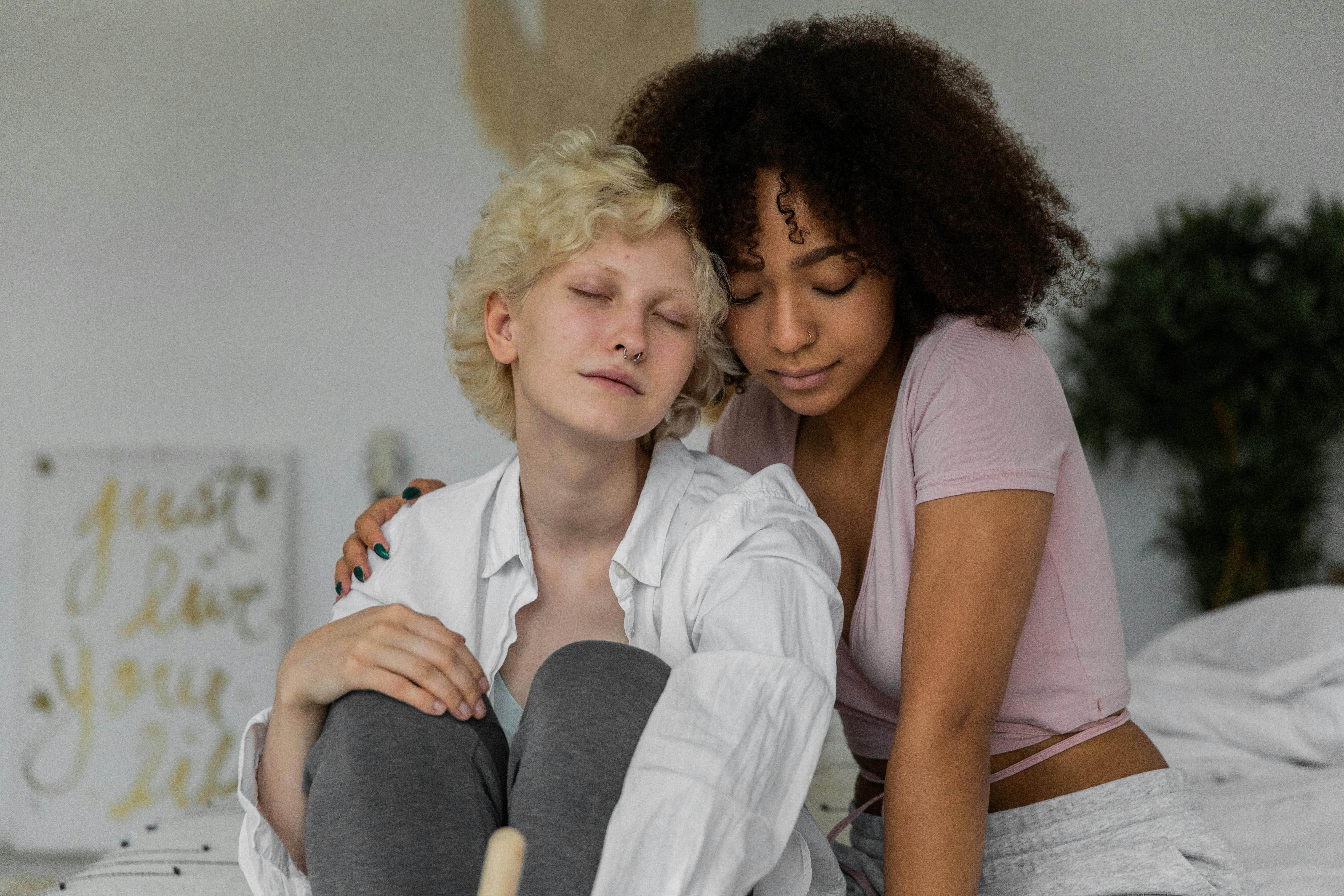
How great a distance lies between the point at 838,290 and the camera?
121cm

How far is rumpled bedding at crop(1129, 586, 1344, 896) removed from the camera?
1.56m

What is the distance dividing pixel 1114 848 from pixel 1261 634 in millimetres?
1664

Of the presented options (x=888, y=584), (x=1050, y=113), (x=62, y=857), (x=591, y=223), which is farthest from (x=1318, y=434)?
(x=62, y=857)

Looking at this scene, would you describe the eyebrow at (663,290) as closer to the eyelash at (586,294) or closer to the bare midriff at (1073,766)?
the eyelash at (586,294)

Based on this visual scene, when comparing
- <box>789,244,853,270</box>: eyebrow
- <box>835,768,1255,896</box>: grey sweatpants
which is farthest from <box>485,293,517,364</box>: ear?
<box>835,768,1255,896</box>: grey sweatpants

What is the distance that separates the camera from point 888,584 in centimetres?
120

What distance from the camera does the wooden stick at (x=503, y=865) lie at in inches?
22.4

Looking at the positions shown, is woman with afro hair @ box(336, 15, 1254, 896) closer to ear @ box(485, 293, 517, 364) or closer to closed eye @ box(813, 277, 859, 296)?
closed eye @ box(813, 277, 859, 296)

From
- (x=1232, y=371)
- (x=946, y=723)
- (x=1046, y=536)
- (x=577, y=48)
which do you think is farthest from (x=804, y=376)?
(x=577, y=48)

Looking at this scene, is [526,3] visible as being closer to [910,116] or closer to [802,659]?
[910,116]

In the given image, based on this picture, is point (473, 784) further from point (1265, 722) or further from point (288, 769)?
point (1265, 722)

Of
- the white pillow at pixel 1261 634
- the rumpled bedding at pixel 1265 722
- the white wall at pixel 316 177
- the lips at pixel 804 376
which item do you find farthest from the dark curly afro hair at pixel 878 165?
the white wall at pixel 316 177

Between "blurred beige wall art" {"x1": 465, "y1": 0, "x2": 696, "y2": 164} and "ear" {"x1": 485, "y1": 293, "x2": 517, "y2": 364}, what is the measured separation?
103 inches

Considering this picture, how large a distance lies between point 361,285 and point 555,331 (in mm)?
2902
